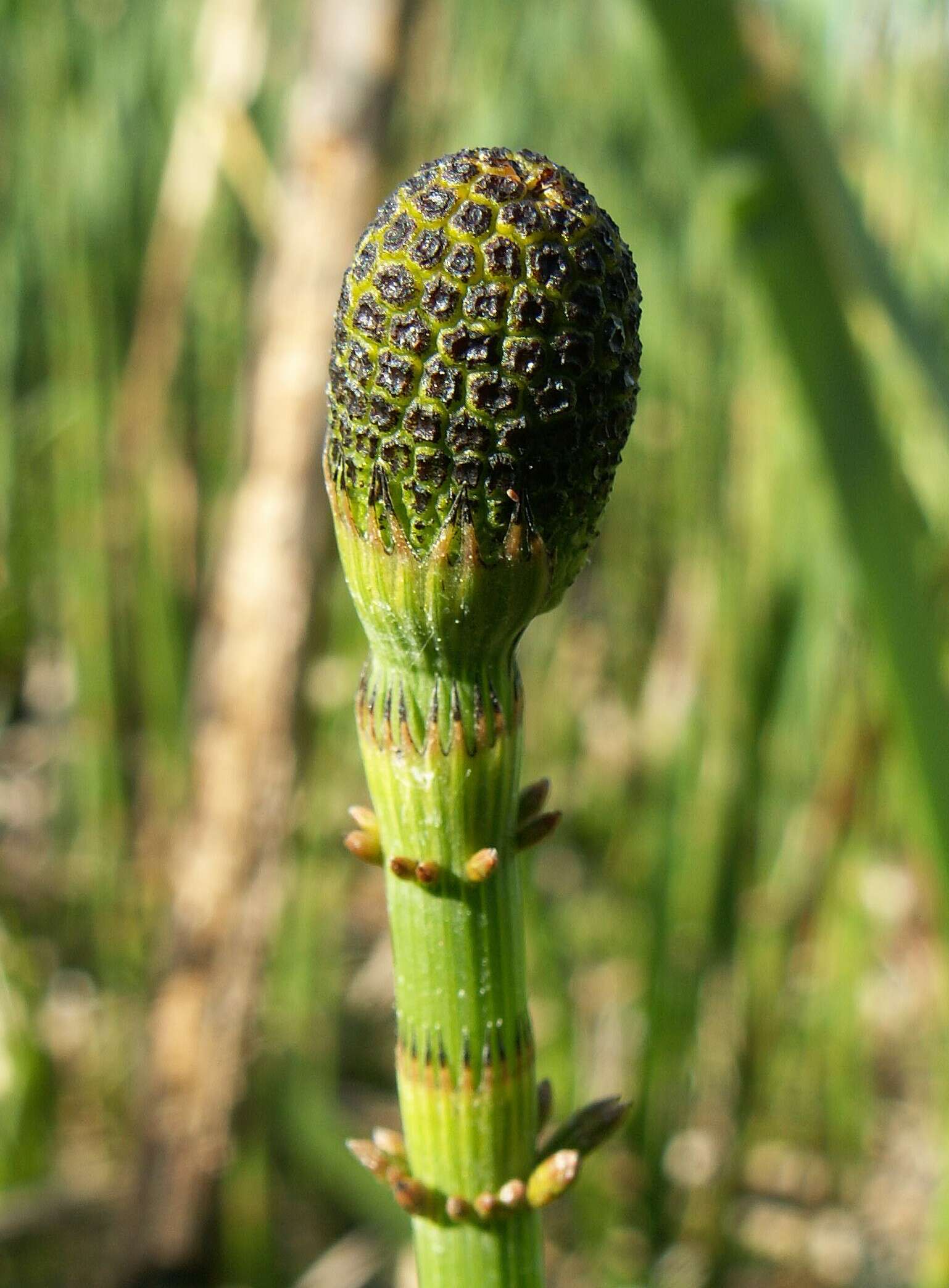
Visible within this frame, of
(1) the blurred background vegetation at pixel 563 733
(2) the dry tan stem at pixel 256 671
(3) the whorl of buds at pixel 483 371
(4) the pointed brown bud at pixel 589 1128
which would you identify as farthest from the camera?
(1) the blurred background vegetation at pixel 563 733

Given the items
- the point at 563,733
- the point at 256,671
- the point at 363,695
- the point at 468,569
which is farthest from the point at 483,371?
the point at 563,733

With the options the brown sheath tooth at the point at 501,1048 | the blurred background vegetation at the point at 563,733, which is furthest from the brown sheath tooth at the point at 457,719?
the blurred background vegetation at the point at 563,733

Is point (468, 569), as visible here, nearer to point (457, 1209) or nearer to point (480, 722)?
point (480, 722)

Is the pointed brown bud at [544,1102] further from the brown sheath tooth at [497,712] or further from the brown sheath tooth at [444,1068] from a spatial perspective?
the brown sheath tooth at [497,712]

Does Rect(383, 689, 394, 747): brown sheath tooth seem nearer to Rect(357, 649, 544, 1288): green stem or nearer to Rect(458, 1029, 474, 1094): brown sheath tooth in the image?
Rect(357, 649, 544, 1288): green stem

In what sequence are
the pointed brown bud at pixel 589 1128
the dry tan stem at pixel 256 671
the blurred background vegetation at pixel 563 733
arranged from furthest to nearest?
the blurred background vegetation at pixel 563 733, the dry tan stem at pixel 256 671, the pointed brown bud at pixel 589 1128

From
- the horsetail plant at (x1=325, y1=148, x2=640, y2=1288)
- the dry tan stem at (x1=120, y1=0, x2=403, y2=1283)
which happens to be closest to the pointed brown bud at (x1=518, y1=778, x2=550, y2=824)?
the horsetail plant at (x1=325, y1=148, x2=640, y2=1288)
